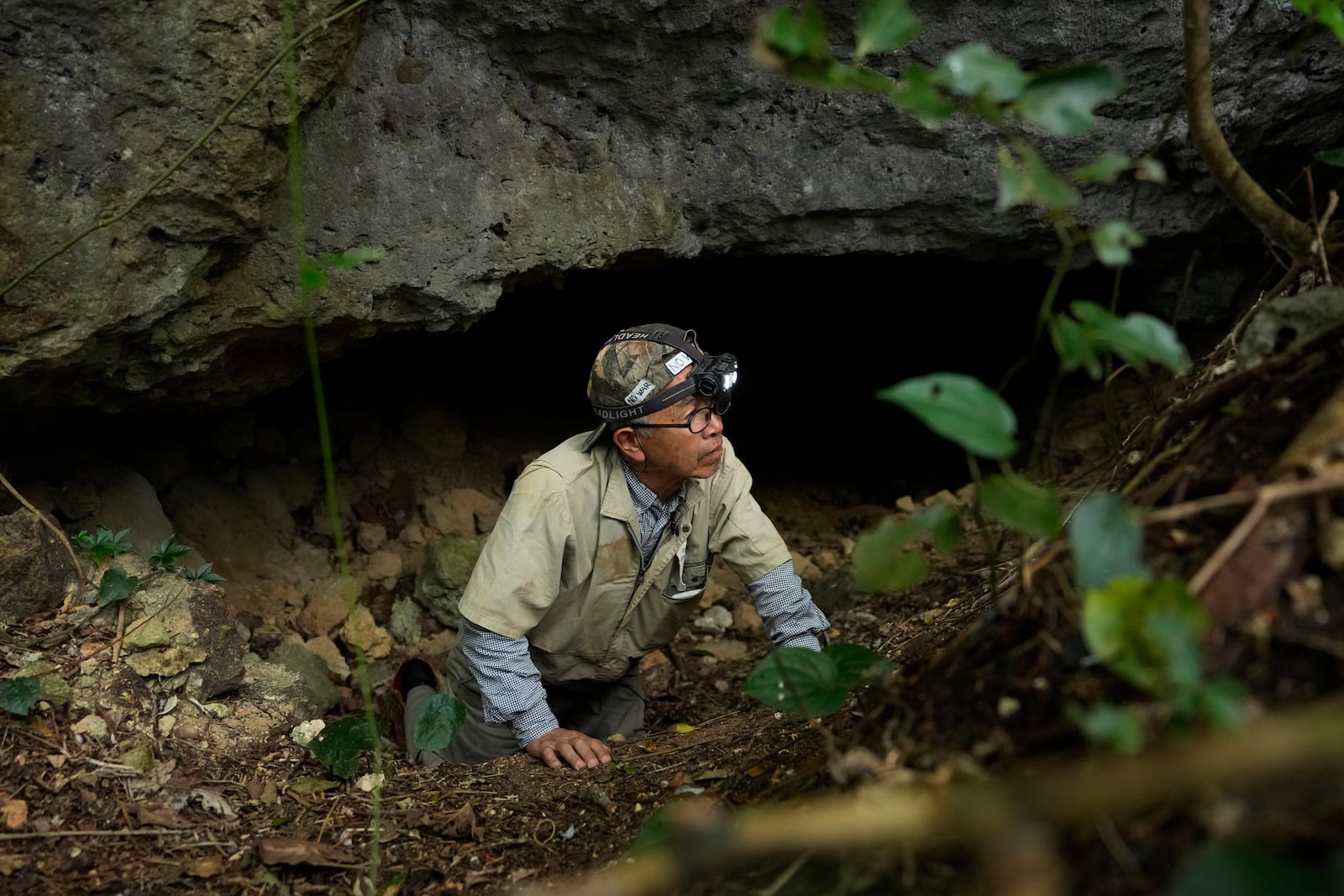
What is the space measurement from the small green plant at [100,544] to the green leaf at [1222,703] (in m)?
2.83

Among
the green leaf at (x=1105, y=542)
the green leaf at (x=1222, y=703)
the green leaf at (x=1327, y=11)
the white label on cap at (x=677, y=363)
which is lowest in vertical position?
the white label on cap at (x=677, y=363)

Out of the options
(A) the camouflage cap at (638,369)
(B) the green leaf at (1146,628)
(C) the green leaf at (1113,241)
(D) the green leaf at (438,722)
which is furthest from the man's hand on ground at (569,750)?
(C) the green leaf at (1113,241)

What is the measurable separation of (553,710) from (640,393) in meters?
1.35

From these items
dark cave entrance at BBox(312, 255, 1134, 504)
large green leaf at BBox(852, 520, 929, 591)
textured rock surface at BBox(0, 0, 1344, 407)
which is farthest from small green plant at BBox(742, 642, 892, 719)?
dark cave entrance at BBox(312, 255, 1134, 504)

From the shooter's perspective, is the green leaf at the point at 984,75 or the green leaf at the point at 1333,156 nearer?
the green leaf at the point at 984,75

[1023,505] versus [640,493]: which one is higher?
[1023,505]

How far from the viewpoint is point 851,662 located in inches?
77.4

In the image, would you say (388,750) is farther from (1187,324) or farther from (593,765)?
(1187,324)

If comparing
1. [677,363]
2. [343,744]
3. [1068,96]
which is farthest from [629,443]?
[1068,96]

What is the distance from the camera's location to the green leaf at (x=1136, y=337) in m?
1.30

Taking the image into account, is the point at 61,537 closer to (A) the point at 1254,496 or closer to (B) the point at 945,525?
(B) the point at 945,525

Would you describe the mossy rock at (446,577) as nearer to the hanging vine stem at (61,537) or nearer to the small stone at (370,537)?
the small stone at (370,537)

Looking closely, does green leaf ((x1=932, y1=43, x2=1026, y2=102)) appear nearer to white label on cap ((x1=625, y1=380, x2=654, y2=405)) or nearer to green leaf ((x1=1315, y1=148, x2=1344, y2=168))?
green leaf ((x1=1315, y1=148, x2=1344, y2=168))

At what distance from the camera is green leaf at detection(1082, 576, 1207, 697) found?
116 centimetres
